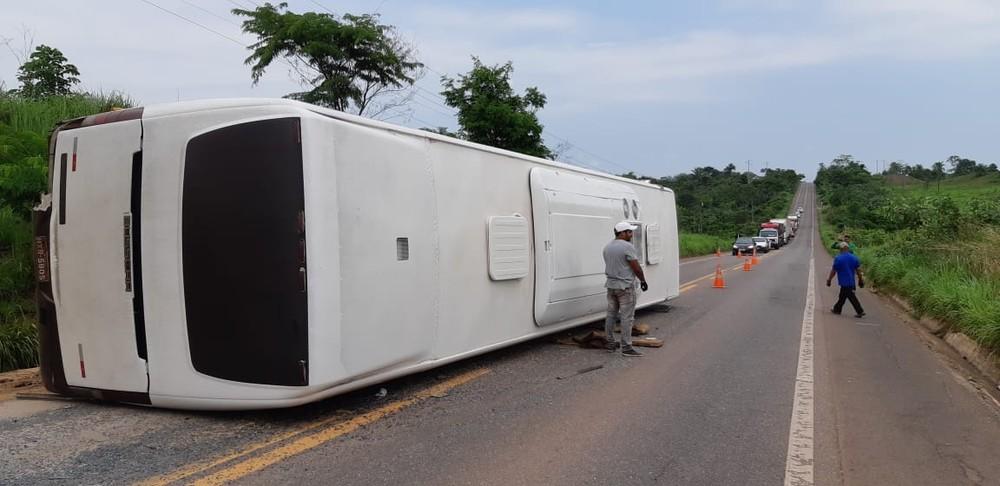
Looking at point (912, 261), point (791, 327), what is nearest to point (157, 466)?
point (791, 327)

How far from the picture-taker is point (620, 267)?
27.7 ft

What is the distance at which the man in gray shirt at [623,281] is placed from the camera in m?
8.42

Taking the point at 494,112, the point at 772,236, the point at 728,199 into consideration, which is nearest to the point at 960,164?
the point at 728,199

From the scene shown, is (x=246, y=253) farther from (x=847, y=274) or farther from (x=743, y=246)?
(x=743, y=246)

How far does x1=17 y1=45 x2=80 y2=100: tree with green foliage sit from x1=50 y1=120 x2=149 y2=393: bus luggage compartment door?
11132 mm

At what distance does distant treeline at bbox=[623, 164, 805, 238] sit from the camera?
83.6 m

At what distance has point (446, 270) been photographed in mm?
6277

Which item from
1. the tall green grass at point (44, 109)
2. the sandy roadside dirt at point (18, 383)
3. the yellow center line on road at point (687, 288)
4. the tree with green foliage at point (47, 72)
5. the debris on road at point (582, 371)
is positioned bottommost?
the yellow center line on road at point (687, 288)

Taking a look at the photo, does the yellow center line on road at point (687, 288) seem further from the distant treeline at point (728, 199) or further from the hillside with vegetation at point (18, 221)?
the distant treeline at point (728, 199)

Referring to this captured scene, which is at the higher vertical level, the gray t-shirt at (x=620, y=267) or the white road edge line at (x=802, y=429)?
the gray t-shirt at (x=620, y=267)

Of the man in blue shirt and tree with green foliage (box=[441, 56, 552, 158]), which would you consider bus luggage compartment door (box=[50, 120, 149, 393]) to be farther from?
tree with green foliage (box=[441, 56, 552, 158])

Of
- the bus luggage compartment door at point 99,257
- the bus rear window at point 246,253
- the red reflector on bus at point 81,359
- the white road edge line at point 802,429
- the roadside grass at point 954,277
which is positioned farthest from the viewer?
the roadside grass at point 954,277

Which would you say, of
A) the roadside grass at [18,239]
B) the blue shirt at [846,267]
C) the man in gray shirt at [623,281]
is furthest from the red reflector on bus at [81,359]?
the blue shirt at [846,267]

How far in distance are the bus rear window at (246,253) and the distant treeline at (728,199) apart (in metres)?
54.1
